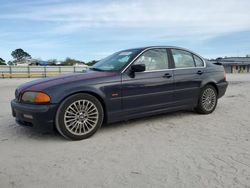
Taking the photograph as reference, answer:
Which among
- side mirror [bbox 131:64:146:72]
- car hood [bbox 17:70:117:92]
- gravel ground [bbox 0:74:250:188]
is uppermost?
side mirror [bbox 131:64:146:72]

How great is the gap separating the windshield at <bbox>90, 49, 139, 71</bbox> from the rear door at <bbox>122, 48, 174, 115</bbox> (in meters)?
0.17

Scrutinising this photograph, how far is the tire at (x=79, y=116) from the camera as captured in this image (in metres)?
3.96

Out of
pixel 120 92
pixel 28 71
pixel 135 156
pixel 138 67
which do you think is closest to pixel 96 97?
pixel 120 92

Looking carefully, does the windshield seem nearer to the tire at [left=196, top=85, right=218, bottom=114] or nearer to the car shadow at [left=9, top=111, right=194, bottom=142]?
the car shadow at [left=9, top=111, right=194, bottom=142]

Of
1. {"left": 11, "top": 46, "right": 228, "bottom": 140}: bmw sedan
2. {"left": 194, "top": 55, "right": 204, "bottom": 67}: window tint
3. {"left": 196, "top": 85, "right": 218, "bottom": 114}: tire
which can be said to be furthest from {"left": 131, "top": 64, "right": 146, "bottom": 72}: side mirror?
{"left": 196, "top": 85, "right": 218, "bottom": 114}: tire

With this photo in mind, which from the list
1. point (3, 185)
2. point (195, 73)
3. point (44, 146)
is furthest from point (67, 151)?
point (195, 73)

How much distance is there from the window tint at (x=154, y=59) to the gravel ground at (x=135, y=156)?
3.72 ft

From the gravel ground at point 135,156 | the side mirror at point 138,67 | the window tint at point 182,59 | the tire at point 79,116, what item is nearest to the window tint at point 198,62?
the window tint at point 182,59

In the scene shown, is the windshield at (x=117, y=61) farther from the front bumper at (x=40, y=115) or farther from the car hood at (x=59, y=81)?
the front bumper at (x=40, y=115)

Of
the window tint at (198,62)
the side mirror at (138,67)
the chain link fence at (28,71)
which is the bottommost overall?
the side mirror at (138,67)

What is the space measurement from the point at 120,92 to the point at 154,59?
1117 mm

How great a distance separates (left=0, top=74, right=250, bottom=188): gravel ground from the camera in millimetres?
2727

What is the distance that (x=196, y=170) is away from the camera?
292cm

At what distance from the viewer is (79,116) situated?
411 cm
